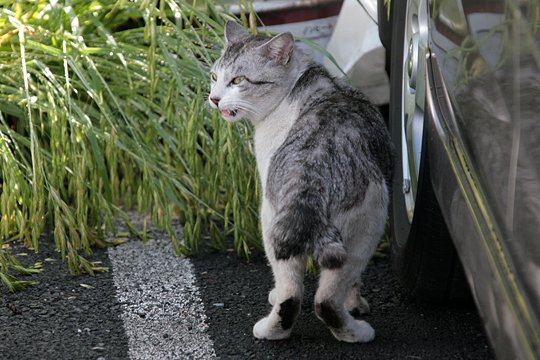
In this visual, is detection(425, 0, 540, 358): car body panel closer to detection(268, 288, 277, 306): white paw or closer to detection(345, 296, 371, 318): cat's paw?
detection(345, 296, 371, 318): cat's paw

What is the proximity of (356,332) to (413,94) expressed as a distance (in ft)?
2.69

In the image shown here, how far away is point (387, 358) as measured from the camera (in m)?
2.99

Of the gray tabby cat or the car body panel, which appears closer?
the car body panel

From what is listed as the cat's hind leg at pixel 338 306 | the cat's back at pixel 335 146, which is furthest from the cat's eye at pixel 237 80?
the cat's hind leg at pixel 338 306

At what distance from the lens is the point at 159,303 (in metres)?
3.49

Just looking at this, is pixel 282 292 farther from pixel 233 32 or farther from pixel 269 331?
pixel 233 32

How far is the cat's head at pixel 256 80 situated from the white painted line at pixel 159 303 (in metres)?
0.73

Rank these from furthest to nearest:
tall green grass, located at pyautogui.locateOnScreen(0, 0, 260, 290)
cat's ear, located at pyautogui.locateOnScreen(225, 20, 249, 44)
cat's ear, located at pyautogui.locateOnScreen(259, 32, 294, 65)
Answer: tall green grass, located at pyautogui.locateOnScreen(0, 0, 260, 290)
cat's ear, located at pyautogui.locateOnScreen(225, 20, 249, 44)
cat's ear, located at pyautogui.locateOnScreen(259, 32, 294, 65)

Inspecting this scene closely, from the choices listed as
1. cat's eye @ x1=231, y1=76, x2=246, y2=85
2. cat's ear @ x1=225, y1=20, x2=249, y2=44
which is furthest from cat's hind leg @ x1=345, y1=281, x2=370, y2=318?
cat's ear @ x1=225, y1=20, x2=249, y2=44

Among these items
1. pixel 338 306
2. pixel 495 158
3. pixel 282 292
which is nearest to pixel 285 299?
pixel 282 292

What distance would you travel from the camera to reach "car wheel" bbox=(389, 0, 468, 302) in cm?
297

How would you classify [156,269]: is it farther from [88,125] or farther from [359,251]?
[359,251]

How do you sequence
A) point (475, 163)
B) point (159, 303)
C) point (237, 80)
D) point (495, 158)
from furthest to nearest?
point (159, 303)
point (237, 80)
point (475, 163)
point (495, 158)

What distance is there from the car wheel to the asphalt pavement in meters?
0.18
